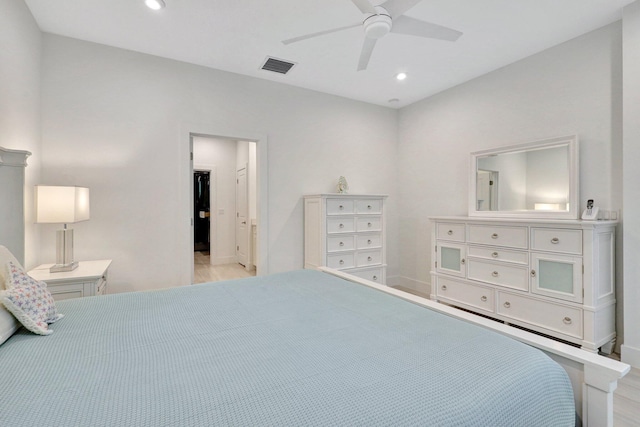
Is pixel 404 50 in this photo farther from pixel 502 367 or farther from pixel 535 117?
pixel 502 367

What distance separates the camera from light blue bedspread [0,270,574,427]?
0.74 metres

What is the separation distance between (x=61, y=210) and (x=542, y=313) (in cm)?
389

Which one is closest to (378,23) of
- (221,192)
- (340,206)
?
(340,206)

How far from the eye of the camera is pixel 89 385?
2.80ft

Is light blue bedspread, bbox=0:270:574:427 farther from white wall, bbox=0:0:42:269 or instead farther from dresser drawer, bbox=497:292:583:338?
dresser drawer, bbox=497:292:583:338

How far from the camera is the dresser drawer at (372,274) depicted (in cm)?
382

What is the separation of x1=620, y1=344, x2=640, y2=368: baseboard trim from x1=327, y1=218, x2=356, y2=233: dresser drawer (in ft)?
8.26

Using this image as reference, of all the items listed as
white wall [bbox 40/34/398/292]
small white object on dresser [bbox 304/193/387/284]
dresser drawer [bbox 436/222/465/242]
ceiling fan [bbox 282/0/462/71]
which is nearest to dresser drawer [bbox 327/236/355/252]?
small white object on dresser [bbox 304/193/387/284]

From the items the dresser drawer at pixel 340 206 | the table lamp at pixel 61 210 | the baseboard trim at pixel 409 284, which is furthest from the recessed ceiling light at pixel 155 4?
the baseboard trim at pixel 409 284

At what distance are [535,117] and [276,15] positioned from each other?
2.66 m

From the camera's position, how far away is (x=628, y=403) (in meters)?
1.89

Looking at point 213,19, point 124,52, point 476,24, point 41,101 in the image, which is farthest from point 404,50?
A: point 41,101

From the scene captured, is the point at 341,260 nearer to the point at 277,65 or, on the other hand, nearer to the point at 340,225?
the point at 340,225

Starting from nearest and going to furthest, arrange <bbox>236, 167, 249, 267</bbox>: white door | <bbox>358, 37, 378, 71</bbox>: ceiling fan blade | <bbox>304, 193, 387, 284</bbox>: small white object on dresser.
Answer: <bbox>358, 37, 378, 71</bbox>: ceiling fan blade → <bbox>304, 193, 387, 284</bbox>: small white object on dresser → <bbox>236, 167, 249, 267</bbox>: white door
